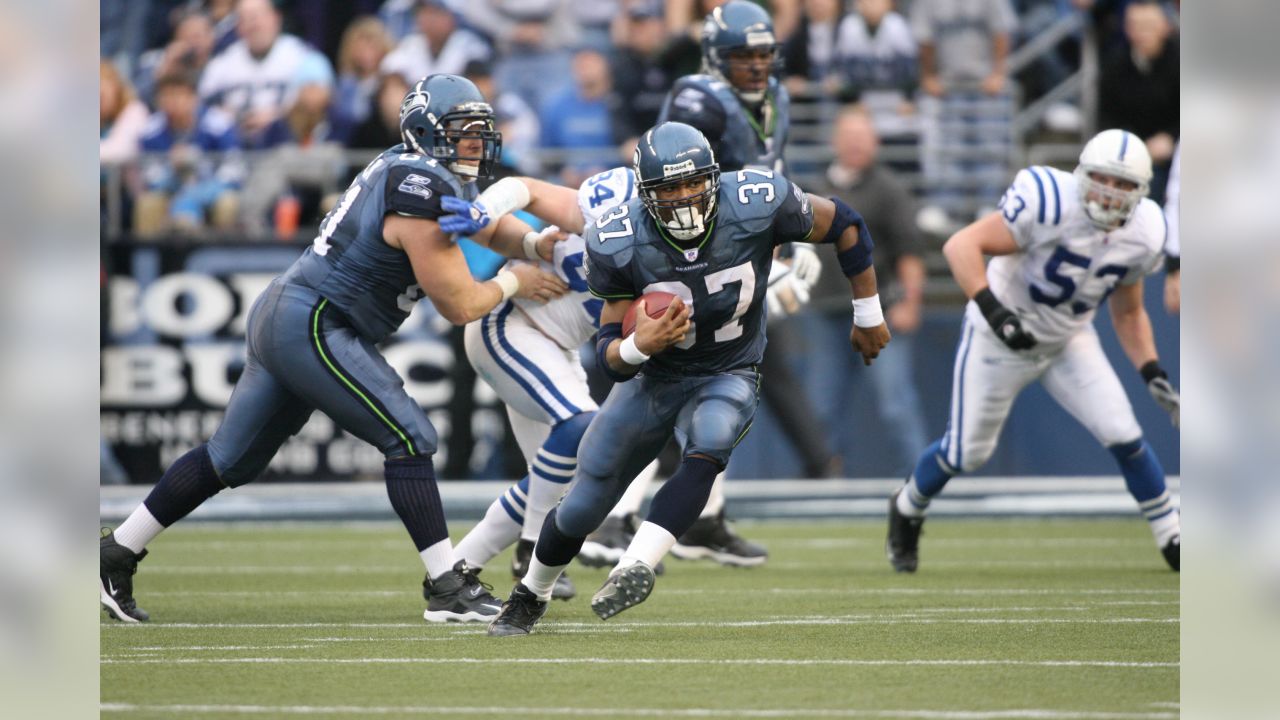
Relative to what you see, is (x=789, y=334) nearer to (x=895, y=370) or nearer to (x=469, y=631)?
(x=895, y=370)

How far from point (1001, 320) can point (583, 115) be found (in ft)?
17.3

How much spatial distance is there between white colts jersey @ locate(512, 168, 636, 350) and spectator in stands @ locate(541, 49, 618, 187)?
5042mm

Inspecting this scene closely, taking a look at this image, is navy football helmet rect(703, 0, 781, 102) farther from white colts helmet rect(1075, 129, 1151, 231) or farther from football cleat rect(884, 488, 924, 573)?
football cleat rect(884, 488, 924, 573)

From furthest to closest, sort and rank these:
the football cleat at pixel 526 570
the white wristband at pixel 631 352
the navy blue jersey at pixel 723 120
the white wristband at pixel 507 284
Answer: the navy blue jersey at pixel 723 120 < the football cleat at pixel 526 570 < the white wristband at pixel 507 284 < the white wristband at pixel 631 352

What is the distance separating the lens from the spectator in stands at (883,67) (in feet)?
38.3

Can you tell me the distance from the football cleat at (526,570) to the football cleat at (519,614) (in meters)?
0.94

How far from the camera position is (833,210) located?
17.5 ft

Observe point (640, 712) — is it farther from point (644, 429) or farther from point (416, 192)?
point (416, 192)

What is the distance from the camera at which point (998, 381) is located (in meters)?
7.30

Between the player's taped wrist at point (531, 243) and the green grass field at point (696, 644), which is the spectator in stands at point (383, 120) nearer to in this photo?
the green grass field at point (696, 644)

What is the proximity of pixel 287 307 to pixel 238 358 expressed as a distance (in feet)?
17.0

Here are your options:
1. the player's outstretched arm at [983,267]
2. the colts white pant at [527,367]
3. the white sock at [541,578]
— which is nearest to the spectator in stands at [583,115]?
the player's outstretched arm at [983,267]

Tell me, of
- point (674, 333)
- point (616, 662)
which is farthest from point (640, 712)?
point (674, 333)
